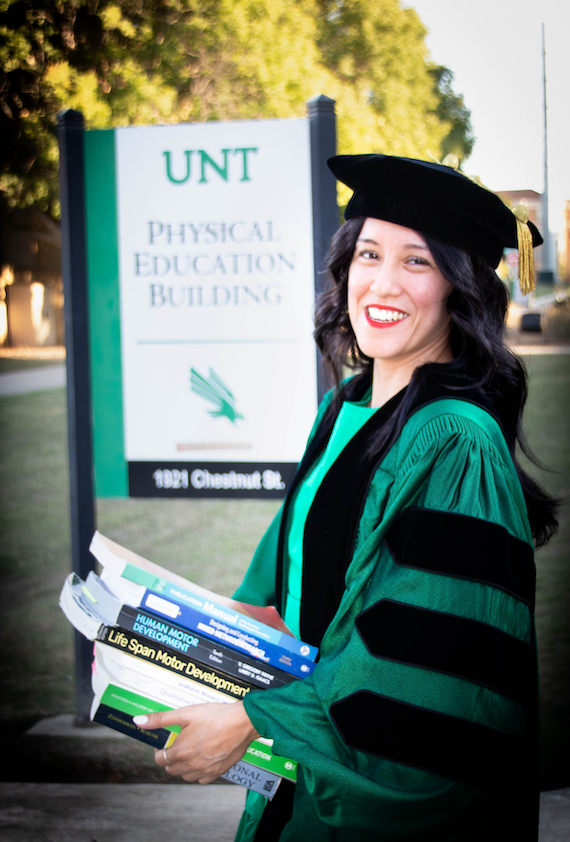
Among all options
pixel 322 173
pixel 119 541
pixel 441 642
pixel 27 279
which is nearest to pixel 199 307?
pixel 322 173

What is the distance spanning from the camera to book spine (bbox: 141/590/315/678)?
4.35ft

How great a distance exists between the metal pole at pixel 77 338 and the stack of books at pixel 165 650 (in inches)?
63.5

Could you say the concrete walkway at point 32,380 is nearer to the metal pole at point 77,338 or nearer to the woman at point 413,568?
the metal pole at point 77,338

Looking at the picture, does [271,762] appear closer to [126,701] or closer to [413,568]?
[126,701]

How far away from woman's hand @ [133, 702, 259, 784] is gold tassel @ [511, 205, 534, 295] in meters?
1.01

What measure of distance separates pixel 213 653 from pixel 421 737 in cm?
40

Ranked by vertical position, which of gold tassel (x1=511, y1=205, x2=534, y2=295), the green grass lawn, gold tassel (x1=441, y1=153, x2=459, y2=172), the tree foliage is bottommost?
the green grass lawn

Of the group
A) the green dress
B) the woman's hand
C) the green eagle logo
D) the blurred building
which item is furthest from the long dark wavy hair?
the blurred building

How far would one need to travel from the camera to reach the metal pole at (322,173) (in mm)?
2607

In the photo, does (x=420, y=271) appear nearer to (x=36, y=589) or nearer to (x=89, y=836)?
(x=89, y=836)

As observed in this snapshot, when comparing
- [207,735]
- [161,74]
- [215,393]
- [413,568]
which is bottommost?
[207,735]

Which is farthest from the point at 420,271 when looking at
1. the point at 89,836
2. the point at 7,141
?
the point at 7,141

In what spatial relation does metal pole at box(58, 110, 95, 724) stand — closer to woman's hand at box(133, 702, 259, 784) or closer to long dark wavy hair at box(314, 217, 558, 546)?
long dark wavy hair at box(314, 217, 558, 546)

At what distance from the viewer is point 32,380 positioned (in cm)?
1669
